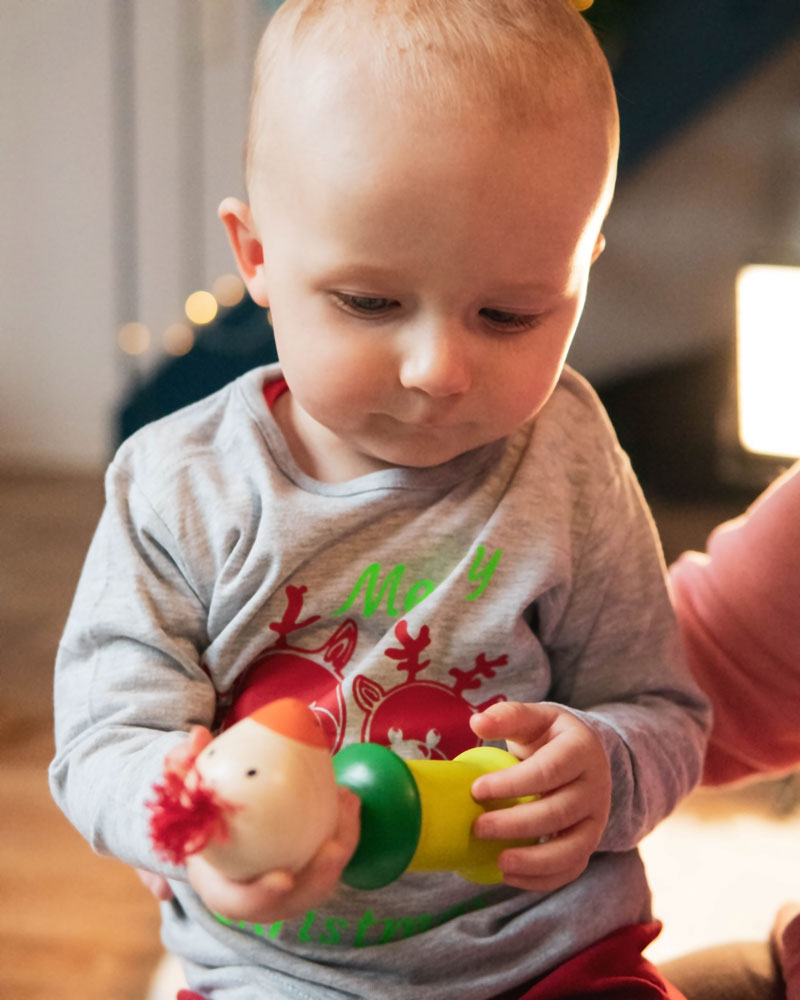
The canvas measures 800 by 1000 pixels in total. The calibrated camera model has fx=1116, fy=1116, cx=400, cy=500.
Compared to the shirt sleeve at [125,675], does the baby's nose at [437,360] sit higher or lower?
higher

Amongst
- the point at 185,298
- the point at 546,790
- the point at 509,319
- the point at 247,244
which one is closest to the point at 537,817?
the point at 546,790

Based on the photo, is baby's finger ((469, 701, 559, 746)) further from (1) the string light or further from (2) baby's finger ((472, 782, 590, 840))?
(1) the string light

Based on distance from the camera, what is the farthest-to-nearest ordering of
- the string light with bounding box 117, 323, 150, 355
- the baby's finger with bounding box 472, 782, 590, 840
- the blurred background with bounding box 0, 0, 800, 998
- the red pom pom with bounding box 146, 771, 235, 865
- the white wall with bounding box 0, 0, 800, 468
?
the string light with bounding box 117, 323, 150, 355 < the white wall with bounding box 0, 0, 800, 468 < the blurred background with bounding box 0, 0, 800, 998 < the baby's finger with bounding box 472, 782, 590, 840 < the red pom pom with bounding box 146, 771, 235, 865

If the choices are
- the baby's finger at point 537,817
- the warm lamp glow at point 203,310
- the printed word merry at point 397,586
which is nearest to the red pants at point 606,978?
the baby's finger at point 537,817

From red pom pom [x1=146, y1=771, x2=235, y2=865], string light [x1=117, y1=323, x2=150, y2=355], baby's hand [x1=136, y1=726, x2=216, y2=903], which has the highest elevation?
red pom pom [x1=146, y1=771, x2=235, y2=865]

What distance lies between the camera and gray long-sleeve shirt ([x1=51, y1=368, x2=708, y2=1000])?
0.62 meters

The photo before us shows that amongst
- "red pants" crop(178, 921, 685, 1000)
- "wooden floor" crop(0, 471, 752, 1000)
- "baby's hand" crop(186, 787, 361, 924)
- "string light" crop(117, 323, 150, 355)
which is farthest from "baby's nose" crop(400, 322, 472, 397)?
"string light" crop(117, 323, 150, 355)

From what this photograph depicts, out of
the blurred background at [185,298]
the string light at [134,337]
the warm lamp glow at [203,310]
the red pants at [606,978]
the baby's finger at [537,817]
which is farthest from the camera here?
the string light at [134,337]

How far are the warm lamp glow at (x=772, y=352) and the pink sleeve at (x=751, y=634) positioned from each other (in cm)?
49

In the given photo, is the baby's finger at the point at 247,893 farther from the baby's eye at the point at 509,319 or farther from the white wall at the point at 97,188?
the white wall at the point at 97,188

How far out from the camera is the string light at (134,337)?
96.2 inches

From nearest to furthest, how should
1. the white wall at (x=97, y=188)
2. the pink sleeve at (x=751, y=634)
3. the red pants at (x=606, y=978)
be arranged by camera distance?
the red pants at (x=606, y=978) < the pink sleeve at (x=751, y=634) < the white wall at (x=97, y=188)

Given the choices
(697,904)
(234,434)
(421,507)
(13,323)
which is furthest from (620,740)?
(13,323)

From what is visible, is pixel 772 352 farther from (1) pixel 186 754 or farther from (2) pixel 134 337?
(2) pixel 134 337
